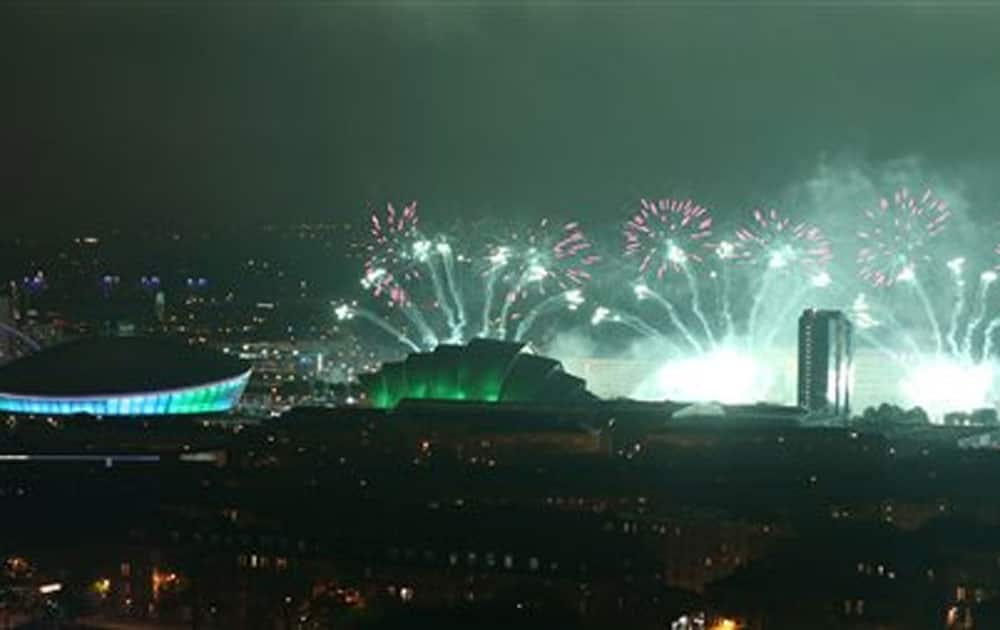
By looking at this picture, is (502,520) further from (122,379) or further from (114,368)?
(114,368)

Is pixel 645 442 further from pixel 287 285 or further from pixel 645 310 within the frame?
pixel 287 285

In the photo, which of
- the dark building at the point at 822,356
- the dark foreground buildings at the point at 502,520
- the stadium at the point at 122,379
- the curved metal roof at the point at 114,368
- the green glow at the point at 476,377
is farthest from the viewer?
the curved metal roof at the point at 114,368

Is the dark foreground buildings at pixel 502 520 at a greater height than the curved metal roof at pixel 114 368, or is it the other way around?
the curved metal roof at pixel 114 368

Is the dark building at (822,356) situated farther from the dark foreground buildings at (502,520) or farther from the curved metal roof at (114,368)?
the curved metal roof at (114,368)

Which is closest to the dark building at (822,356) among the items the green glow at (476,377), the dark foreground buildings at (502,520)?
the dark foreground buildings at (502,520)

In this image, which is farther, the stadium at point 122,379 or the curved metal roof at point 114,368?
the curved metal roof at point 114,368

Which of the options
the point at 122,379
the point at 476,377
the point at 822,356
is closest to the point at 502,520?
the point at 476,377

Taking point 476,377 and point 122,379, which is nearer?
point 476,377
